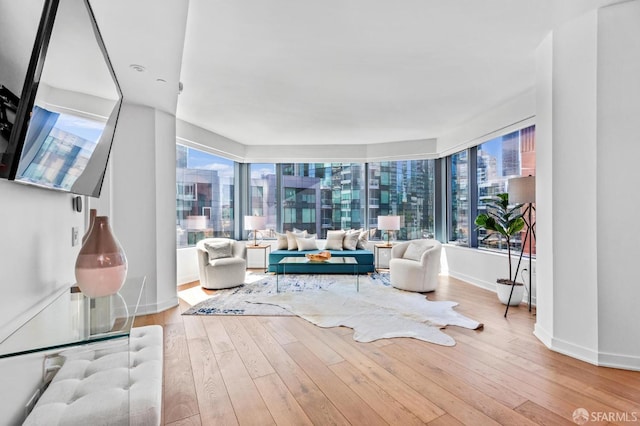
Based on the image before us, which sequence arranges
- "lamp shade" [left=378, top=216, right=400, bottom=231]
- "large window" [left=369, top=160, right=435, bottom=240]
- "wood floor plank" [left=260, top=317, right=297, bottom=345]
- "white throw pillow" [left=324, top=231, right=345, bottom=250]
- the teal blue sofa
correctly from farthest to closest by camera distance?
"large window" [left=369, top=160, right=435, bottom=240]
"white throw pillow" [left=324, top=231, right=345, bottom=250]
"lamp shade" [left=378, top=216, right=400, bottom=231]
the teal blue sofa
"wood floor plank" [left=260, top=317, right=297, bottom=345]

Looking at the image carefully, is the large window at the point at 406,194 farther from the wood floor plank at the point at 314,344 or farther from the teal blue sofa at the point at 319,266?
the wood floor plank at the point at 314,344

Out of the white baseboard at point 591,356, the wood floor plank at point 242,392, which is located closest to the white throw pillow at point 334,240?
the wood floor plank at point 242,392

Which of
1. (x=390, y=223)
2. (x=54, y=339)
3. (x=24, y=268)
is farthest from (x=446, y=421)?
(x=390, y=223)

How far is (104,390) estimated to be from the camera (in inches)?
49.8

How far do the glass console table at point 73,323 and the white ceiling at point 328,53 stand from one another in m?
1.67

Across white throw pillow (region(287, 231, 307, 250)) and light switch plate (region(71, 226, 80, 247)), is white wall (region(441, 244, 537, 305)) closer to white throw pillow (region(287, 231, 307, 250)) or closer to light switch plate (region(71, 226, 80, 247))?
white throw pillow (region(287, 231, 307, 250))

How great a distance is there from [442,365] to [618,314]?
141 centimetres

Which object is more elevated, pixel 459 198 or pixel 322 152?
pixel 322 152

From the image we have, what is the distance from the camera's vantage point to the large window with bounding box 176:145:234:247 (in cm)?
509

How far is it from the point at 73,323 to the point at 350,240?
17.0 feet

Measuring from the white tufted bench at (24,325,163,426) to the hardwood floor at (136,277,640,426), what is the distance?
1.59ft

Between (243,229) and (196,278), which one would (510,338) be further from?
(243,229)

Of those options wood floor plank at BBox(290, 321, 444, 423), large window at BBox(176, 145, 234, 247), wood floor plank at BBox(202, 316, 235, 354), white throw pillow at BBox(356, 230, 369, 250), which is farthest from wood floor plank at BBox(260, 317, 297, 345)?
white throw pillow at BBox(356, 230, 369, 250)

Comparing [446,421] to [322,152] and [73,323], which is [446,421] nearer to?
[73,323]
